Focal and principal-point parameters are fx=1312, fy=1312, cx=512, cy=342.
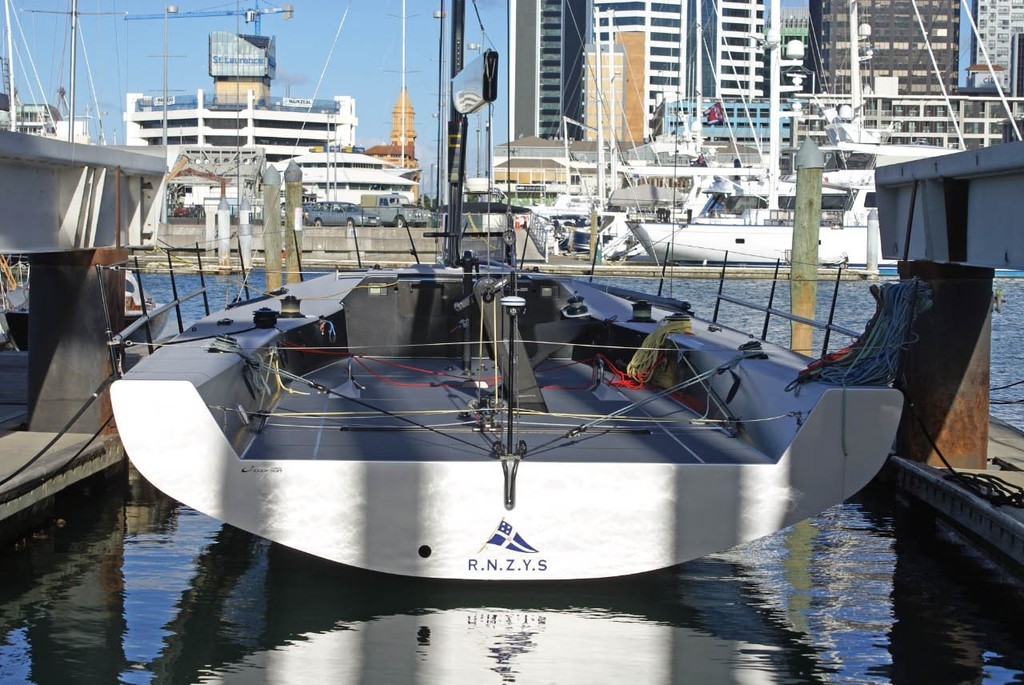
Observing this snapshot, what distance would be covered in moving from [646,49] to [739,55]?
20695 mm

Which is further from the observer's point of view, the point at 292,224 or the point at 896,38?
the point at 896,38

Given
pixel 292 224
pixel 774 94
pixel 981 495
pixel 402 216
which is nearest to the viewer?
pixel 981 495

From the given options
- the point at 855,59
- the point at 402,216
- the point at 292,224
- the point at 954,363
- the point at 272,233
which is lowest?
the point at 954,363

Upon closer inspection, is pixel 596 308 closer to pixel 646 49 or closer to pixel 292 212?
pixel 292 212

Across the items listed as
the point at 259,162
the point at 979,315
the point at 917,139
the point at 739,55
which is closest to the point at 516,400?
the point at 979,315

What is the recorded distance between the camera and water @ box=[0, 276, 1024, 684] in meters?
6.69

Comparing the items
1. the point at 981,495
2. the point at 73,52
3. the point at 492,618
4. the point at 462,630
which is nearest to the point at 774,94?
the point at 73,52

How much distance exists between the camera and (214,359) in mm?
7848

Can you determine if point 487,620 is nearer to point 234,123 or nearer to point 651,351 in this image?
point 651,351

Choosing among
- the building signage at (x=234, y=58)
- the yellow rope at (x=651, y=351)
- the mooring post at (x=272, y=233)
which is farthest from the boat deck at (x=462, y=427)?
the building signage at (x=234, y=58)

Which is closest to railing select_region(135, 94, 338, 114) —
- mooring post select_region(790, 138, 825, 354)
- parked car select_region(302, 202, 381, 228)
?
parked car select_region(302, 202, 381, 228)

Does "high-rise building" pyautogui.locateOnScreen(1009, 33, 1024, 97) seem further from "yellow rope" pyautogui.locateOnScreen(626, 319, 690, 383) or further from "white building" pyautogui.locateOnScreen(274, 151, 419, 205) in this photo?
"yellow rope" pyautogui.locateOnScreen(626, 319, 690, 383)

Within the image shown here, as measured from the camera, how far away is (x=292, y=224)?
2191cm

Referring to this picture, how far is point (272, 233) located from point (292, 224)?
1.51 meters
